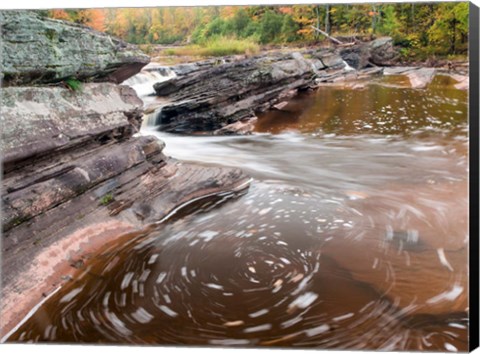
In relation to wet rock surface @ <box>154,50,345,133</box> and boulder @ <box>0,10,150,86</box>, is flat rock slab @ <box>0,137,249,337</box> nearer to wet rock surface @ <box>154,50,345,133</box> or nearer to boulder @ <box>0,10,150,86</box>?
boulder @ <box>0,10,150,86</box>

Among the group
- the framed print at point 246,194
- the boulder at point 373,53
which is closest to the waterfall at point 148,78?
the framed print at point 246,194

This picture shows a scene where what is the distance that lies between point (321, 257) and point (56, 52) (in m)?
2.57

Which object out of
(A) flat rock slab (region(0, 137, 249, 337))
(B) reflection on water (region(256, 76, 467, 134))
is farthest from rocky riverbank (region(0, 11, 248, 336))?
(B) reflection on water (region(256, 76, 467, 134))

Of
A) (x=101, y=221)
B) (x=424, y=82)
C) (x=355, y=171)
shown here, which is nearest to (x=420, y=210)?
(x=355, y=171)

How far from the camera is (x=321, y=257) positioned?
316cm

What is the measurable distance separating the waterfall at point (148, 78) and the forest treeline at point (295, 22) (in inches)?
30.9

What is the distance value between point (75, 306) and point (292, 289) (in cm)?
142

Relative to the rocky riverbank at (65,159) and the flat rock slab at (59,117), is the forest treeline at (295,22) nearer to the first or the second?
the rocky riverbank at (65,159)

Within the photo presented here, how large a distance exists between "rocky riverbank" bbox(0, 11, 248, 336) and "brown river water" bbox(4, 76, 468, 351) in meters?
0.21

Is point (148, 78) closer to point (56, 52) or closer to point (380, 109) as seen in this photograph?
point (56, 52)

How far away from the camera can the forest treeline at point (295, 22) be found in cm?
315

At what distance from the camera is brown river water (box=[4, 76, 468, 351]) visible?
2609mm

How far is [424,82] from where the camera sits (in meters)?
4.29

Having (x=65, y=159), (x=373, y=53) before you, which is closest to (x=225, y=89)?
(x=373, y=53)
